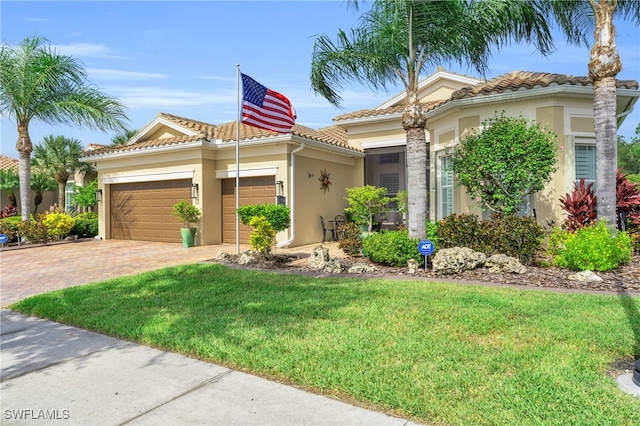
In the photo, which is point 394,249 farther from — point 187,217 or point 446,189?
point 187,217

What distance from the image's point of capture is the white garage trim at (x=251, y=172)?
14141 mm

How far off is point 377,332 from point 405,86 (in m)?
6.92

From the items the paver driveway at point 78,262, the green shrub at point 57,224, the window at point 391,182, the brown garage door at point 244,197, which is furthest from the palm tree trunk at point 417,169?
the green shrub at point 57,224

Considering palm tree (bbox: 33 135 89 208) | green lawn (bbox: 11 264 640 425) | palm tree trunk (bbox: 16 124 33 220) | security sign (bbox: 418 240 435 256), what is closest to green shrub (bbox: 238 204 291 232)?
green lawn (bbox: 11 264 640 425)

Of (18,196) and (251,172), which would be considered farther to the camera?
(18,196)

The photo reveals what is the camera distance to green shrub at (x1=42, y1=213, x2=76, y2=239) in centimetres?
1677

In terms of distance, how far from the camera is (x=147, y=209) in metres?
17.1

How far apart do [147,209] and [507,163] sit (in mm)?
13950

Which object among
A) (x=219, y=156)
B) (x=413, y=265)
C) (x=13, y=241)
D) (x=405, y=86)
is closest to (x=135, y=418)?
(x=413, y=265)

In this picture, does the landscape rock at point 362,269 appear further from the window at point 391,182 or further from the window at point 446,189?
the window at point 391,182

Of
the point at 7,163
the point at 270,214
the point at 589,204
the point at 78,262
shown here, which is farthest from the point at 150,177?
the point at 7,163

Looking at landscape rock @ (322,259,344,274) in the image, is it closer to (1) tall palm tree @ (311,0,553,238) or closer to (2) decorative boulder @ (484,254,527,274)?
(1) tall palm tree @ (311,0,553,238)

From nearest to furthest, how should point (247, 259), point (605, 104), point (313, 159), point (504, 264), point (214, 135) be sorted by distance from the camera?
point (504, 264) < point (605, 104) < point (247, 259) < point (313, 159) < point (214, 135)

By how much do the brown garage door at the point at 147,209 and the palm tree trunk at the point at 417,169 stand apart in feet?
31.3
